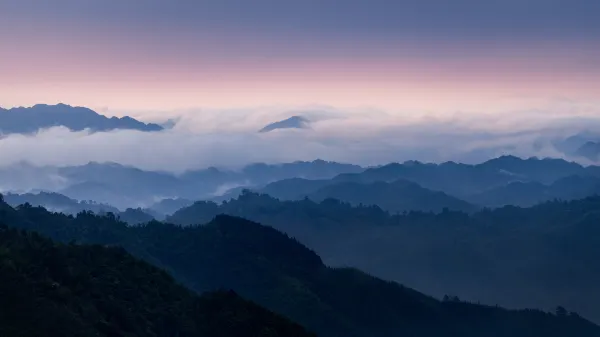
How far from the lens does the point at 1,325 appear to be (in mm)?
89375

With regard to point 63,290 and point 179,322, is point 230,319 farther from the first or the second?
point 63,290

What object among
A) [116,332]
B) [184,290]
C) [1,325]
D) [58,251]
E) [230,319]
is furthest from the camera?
[184,290]

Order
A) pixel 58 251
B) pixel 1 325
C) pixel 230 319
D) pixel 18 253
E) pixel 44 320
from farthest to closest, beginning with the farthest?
pixel 230 319 → pixel 58 251 → pixel 18 253 → pixel 44 320 → pixel 1 325

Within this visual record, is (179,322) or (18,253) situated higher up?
(18,253)

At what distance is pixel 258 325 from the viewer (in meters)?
131

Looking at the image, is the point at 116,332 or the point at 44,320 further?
the point at 116,332

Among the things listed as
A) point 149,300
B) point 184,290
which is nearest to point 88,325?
point 149,300

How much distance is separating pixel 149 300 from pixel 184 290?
54.2 feet

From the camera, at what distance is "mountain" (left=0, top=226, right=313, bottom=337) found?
9806 cm

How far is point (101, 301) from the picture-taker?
112562 millimetres

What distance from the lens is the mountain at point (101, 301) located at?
98.1 metres

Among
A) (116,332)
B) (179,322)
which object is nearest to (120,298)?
(179,322)

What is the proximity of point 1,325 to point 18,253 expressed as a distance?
26.9 meters

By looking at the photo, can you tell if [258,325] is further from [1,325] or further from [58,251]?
[1,325]
